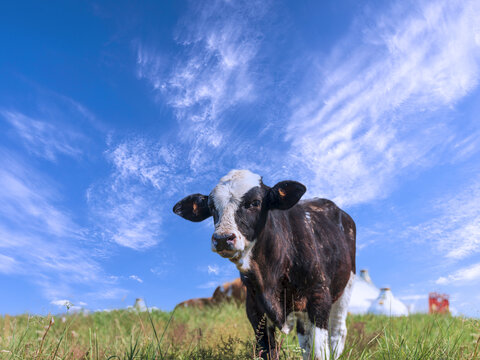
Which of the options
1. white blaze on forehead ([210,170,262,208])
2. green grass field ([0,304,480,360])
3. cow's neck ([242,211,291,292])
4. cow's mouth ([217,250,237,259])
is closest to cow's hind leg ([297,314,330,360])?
green grass field ([0,304,480,360])

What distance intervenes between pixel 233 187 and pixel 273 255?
0.90 m

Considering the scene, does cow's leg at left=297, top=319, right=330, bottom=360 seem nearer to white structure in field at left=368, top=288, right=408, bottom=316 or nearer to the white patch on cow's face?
the white patch on cow's face

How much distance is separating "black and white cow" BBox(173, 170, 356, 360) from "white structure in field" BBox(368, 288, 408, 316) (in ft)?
30.9

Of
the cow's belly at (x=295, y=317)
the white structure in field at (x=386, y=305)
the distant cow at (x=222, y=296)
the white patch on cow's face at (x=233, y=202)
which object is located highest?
the distant cow at (x=222, y=296)

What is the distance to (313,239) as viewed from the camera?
559 cm

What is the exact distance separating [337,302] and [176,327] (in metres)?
4.27

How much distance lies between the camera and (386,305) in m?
14.2

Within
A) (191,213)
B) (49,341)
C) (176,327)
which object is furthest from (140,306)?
(191,213)

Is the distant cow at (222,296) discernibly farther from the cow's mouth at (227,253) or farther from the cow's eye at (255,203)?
the cow's mouth at (227,253)

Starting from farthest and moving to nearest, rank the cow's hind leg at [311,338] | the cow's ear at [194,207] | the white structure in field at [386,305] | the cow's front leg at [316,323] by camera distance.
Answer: the white structure in field at [386,305]
the cow's ear at [194,207]
the cow's front leg at [316,323]
the cow's hind leg at [311,338]

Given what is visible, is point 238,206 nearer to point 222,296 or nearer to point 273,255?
point 273,255

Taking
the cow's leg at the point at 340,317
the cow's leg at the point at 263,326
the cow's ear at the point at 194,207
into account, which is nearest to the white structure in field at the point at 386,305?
the cow's leg at the point at 340,317

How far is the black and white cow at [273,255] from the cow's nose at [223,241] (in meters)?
0.07

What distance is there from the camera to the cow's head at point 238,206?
14.7 ft
